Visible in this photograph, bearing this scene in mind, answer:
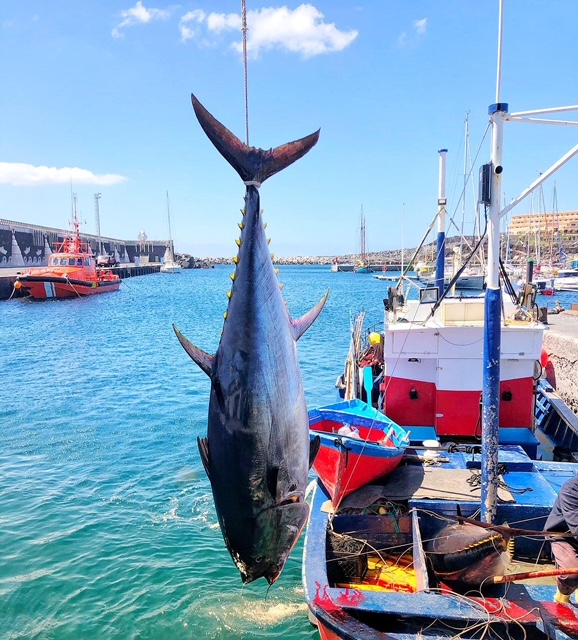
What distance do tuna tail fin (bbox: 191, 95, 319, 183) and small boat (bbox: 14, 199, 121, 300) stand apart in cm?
4534

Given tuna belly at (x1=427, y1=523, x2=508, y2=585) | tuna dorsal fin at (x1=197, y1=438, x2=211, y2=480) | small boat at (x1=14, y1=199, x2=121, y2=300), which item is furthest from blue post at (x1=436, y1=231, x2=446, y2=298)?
small boat at (x1=14, y1=199, x2=121, y2=300)

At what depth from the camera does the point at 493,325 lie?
543 centimetres

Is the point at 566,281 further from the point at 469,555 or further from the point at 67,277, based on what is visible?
the point at 469,555

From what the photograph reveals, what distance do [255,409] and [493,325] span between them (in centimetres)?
386

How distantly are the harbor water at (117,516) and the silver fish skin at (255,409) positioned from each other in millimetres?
173

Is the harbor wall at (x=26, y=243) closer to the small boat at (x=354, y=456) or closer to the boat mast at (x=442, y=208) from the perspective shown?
the boat mast at (x=442, y=208)

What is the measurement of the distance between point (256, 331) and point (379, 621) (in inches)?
137

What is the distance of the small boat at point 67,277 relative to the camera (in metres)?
43.5

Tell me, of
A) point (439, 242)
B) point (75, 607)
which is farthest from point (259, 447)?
point (439, 242)

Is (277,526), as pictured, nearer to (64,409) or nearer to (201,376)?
(64,409)

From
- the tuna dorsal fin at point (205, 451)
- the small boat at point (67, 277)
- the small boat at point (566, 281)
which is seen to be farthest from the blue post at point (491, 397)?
the small boat at point (566, 281)

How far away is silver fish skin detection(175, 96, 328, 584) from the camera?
2324mm

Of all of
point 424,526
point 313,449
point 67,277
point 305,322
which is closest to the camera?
point 313,449

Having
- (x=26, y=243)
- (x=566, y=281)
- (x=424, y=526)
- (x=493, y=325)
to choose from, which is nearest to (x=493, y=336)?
(x=493, y=325)
